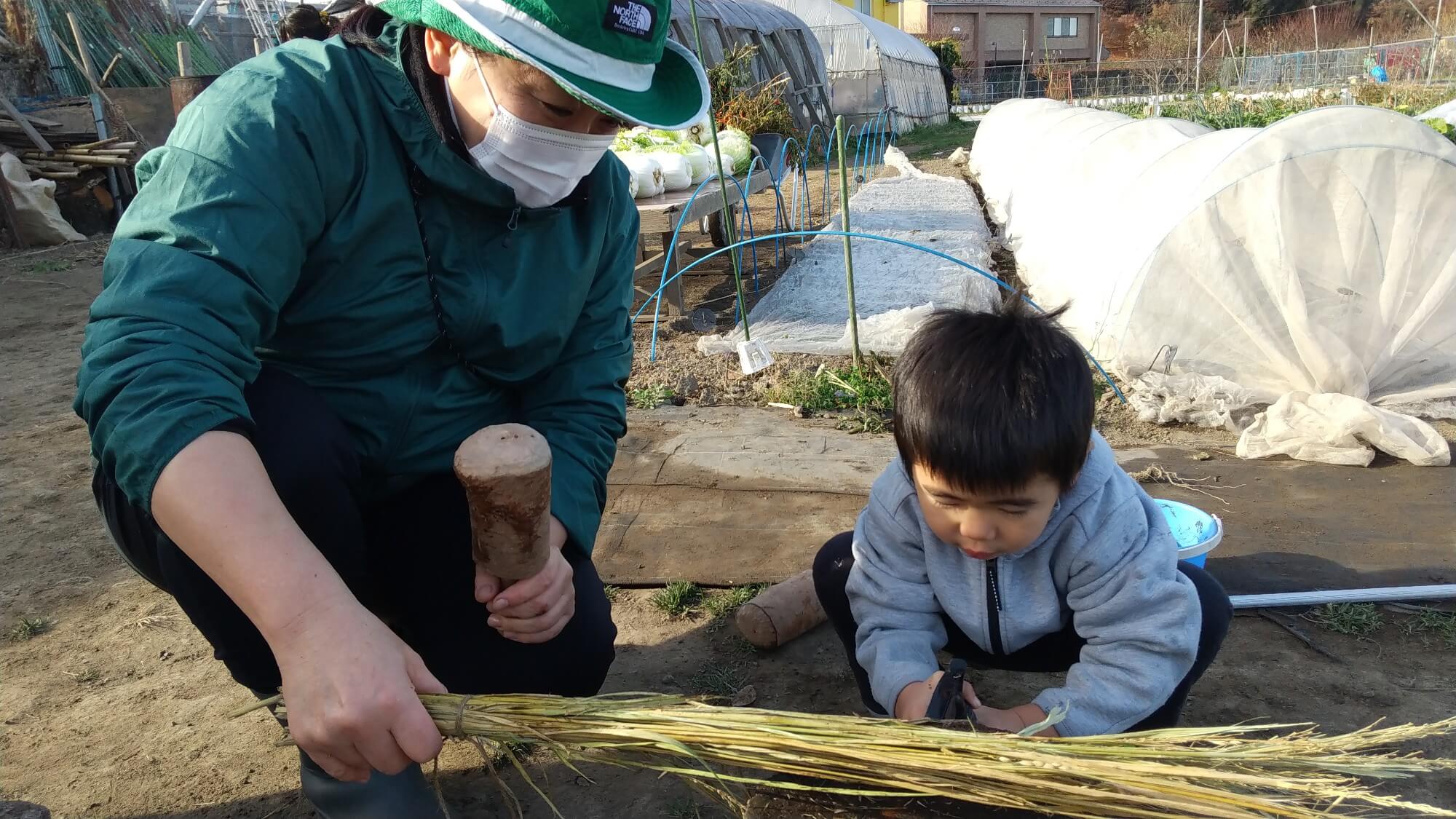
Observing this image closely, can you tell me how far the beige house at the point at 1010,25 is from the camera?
4678 centimetres

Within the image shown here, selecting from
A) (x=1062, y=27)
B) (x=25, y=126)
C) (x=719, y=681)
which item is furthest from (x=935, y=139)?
(x=1062, y=27)

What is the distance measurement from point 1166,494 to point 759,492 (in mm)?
1373

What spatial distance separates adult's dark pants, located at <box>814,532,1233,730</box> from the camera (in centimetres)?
174

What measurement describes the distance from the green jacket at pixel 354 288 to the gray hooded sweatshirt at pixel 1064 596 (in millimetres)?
553

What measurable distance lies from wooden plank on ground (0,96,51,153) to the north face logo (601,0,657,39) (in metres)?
9.42

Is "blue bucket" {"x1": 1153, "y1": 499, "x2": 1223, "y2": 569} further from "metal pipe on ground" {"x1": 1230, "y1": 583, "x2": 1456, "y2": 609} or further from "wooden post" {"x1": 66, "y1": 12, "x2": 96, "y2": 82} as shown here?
"wooden post" {"x1": 66, "y1": 12, "x2": 96, "y2": 82}

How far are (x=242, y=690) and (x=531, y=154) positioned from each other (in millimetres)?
1453

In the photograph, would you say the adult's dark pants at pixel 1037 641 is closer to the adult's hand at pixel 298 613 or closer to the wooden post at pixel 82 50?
the adult's hand at pixel 298 613

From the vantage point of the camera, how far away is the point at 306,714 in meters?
1.12

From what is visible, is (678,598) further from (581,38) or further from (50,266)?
(50,266)

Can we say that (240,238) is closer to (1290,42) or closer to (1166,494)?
(1166,494)

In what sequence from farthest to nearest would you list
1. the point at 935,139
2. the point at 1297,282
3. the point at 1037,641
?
the point at 935,139
the point at 1297,282
the point at 1037,641

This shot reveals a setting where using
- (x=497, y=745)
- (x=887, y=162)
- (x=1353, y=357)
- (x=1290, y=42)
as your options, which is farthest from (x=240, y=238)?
(x=1290, y=42)

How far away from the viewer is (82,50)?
10016 mm
